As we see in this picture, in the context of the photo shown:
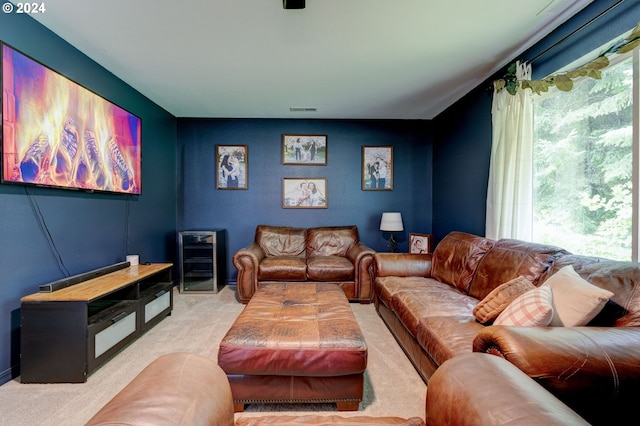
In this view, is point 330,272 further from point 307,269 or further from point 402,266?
point 402,266

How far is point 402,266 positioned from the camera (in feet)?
10.3

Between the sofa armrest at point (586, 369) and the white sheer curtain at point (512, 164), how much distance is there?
1.58m

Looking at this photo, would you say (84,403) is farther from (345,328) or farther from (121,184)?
(121,184)

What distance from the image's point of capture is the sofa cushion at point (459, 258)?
8.32ft

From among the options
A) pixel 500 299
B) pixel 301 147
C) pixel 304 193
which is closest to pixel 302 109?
pixel 301 147

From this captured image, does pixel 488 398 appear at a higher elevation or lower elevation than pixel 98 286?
higher

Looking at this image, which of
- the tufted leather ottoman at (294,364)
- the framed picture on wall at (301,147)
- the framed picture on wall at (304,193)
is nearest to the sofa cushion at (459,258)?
the tufted leather ottoman at (294,364)

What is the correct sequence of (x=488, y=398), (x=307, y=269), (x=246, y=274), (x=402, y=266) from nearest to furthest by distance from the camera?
1. (x=488, y=398)
2. (x=402, y=266)
3. (x=246, y=274)
4. (x=307, y=269)

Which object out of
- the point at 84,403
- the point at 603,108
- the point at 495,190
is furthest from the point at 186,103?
the point at 603,108

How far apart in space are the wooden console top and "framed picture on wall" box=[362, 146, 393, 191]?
10.1 feet

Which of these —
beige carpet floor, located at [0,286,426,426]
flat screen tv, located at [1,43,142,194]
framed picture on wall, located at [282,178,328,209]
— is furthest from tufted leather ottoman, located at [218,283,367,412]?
framed picture on wall, located at [282,178,328,209]

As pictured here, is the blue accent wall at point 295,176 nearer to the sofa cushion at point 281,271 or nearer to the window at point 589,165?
the sofa cushion at point 281,271

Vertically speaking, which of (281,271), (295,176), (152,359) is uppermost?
(295,176)

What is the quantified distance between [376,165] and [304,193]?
1.22 metres
